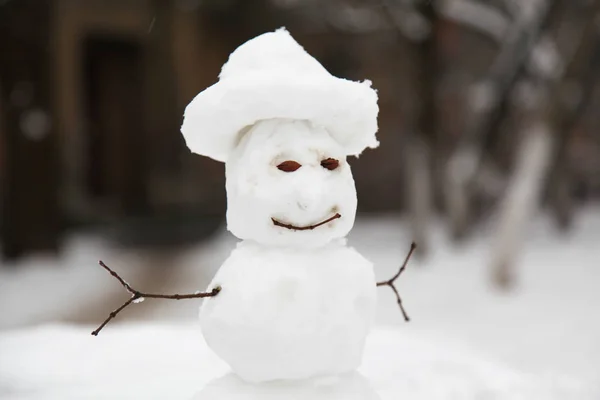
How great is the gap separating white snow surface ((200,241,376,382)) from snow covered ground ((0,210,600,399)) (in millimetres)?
114

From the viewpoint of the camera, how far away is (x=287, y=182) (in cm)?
216

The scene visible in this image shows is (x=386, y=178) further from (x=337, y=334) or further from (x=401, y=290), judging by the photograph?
(x=337, y=334)

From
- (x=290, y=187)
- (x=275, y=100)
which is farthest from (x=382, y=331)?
(x=275, y=100)

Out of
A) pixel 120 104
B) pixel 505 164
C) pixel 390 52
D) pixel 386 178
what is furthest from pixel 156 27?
pixel 505 164

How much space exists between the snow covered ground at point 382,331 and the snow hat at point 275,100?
0.81 metres

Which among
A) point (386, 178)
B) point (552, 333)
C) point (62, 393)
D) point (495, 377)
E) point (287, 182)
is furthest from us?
point (386, 178)

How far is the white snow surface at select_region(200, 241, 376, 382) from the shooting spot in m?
2.12

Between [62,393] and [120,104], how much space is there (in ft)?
25.9

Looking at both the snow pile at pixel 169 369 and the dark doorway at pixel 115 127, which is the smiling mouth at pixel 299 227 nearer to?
the snow pile at pixel 169 369

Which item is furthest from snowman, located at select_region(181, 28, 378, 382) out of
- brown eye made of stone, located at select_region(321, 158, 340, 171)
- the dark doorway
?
the dark doorway

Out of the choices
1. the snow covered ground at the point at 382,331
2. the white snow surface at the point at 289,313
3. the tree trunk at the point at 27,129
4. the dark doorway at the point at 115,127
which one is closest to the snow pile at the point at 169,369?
the snow covered ground at the point at 382,331

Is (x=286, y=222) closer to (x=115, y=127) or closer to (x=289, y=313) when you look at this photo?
(x=289, y=313)

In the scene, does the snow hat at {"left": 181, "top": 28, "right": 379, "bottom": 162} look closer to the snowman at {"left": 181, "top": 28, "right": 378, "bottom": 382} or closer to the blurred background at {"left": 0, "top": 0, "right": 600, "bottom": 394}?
the snowman at {"left": 181, "top": 28, "right": 378, "bottom": 382}

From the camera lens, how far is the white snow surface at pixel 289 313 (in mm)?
2123
